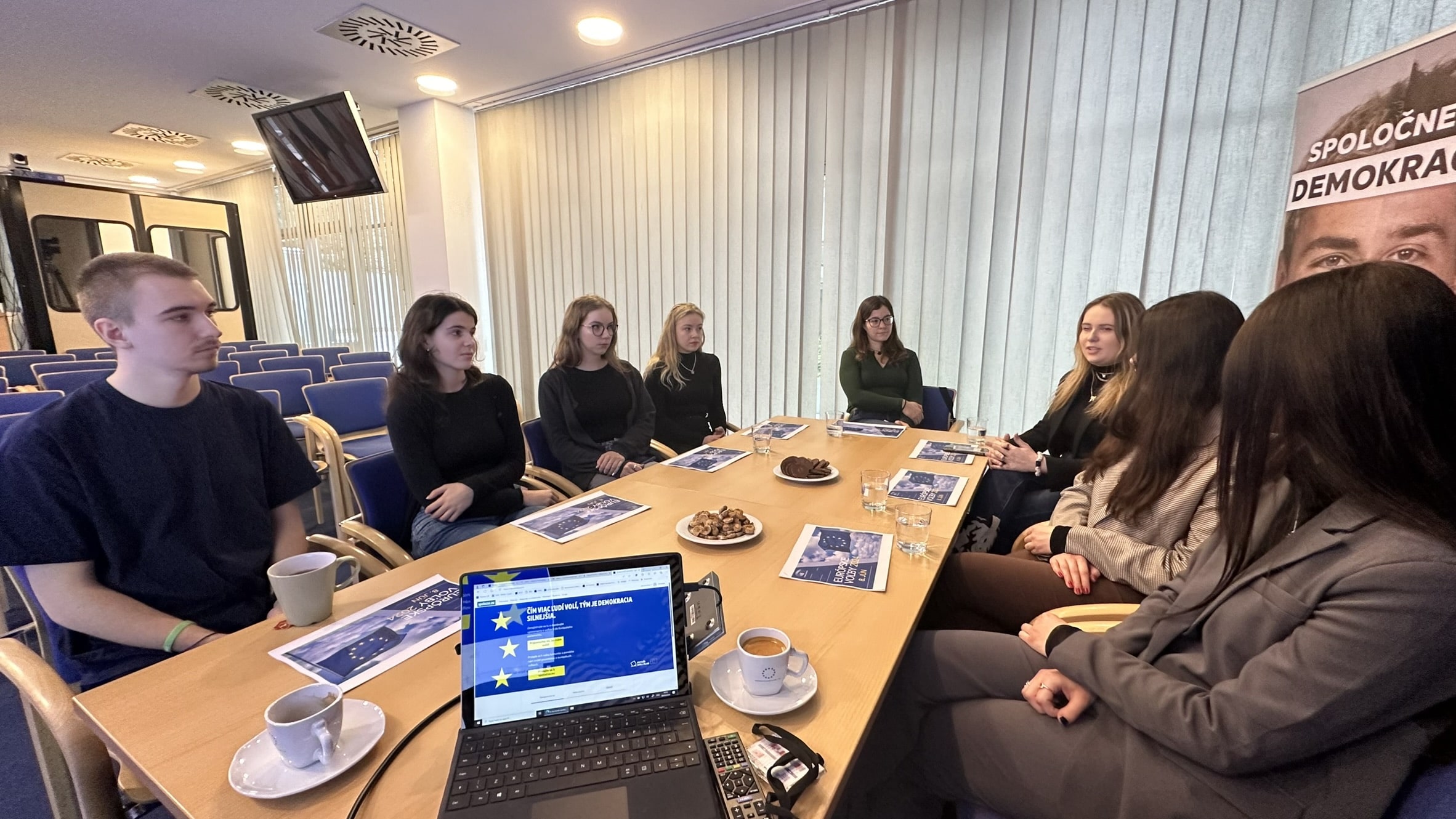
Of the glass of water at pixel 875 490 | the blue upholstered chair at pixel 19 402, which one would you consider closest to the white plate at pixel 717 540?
the glass of water at pixel 875 490

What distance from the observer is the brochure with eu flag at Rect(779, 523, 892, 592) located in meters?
1.23

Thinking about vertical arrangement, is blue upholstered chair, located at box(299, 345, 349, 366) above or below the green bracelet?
above

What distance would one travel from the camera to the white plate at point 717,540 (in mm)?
1391

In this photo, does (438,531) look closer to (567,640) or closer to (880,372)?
(567,640)

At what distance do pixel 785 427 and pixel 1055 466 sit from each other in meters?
1.13

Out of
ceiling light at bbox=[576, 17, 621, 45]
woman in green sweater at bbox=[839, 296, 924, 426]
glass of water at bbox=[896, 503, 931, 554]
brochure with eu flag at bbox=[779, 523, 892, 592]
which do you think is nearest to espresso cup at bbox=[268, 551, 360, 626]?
brochure with eu flag at bbox=[779, 523, 892, 592]

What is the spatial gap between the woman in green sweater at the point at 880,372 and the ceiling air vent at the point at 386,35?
3308 millimetres

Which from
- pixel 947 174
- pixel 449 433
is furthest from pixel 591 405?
pixel 947 174

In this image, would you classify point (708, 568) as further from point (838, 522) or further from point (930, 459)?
point (930, 459)

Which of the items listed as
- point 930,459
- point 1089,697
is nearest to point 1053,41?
point 930,459

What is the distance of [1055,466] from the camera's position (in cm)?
217

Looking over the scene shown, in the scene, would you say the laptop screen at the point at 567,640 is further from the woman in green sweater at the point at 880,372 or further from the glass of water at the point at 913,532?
the woman in green sweater at the point at 880,372

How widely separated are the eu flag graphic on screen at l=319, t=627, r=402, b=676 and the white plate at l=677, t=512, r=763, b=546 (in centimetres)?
64

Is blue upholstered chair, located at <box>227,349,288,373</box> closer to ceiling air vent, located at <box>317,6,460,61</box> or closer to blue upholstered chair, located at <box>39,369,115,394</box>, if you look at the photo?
blue upholstered chair, located at <box>39,369,115,394</box>
